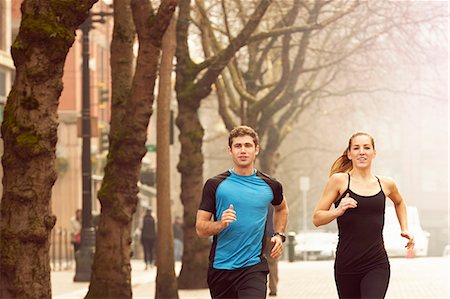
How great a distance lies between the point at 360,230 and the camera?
10438 mm

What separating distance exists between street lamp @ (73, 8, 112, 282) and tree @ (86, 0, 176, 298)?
12.1 m

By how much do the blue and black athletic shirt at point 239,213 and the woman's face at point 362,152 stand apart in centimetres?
70

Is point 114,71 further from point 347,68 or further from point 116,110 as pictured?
point 347,68

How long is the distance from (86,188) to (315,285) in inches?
305

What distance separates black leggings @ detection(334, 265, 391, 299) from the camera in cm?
1038

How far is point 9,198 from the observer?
14.9 m

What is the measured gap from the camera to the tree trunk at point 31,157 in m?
14.9

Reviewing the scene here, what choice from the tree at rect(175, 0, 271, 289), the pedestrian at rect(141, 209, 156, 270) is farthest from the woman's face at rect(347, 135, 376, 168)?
the pedestrian at rect(141, 209, 156, 270)

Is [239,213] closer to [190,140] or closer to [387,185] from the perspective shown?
[387,185]

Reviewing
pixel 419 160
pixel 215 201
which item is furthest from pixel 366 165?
pixel 419 160

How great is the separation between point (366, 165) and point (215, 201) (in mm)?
1133

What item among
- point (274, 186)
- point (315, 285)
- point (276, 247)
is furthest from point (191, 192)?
point (276, 247)

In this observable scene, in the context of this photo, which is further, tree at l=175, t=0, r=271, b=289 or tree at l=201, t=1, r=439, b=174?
tree at l=201, t=1, r=439, b=174

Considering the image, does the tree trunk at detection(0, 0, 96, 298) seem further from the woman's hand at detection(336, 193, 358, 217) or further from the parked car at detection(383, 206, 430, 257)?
the parked car at detection(383, 206, 430, 257)
